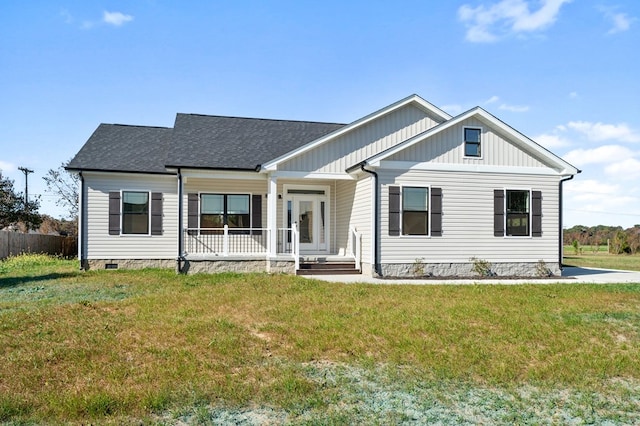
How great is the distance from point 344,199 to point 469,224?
4080 millimetres

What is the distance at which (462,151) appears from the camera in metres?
14.9

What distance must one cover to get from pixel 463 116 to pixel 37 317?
1187 cm

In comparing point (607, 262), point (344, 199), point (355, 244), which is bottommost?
point (607, 262)

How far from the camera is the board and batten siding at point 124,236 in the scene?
53.4 ft

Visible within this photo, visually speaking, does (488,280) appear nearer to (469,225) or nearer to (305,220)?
(469,225)

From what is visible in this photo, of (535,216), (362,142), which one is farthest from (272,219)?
(535,216)

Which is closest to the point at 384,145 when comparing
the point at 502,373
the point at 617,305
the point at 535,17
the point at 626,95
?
the point at 535,17

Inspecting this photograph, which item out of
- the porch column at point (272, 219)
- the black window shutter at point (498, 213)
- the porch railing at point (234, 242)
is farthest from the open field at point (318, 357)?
the porch railing at point (234, 242)

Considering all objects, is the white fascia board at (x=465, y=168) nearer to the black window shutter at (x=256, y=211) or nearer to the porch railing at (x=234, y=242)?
the porch railing at (x=234, y=242)

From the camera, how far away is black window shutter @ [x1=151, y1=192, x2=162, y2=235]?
1653cm

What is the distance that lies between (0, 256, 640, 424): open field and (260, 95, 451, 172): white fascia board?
15.6ft

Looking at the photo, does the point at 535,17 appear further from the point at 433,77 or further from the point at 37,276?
the point at 37,276

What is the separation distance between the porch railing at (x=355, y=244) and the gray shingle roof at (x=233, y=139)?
3.65 meters

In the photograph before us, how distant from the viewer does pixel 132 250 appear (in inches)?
648
